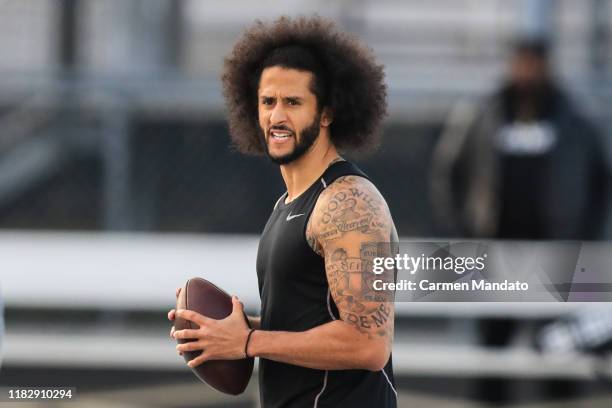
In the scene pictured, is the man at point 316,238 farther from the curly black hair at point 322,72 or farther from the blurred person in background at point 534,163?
the blurred person in background at point 534,163

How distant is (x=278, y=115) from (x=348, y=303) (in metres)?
0.47

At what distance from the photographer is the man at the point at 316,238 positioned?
108 inches

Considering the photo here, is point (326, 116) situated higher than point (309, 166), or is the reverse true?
point (326, 116)

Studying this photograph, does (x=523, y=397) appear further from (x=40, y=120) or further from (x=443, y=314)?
(x=40, y=120)

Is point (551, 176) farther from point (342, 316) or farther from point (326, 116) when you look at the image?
point (342, 316)

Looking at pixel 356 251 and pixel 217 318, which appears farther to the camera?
pixel 217 318

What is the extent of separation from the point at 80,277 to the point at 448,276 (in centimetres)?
351

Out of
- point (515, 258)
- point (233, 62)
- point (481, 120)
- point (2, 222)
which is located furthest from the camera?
point (2, 222)

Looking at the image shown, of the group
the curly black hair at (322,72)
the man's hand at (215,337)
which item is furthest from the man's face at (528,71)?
the man's hand at (215,337)

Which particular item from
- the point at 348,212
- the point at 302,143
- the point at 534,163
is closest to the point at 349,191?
the point at 348,212

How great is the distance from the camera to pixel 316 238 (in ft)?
9.16

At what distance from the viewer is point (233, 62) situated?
3.10 m

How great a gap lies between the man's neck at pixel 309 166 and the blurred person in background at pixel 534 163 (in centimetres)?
340

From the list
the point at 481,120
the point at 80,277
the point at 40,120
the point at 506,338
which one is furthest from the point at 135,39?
the point at 506,338
